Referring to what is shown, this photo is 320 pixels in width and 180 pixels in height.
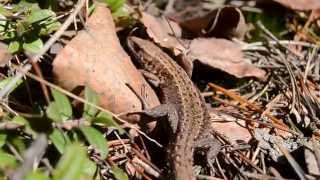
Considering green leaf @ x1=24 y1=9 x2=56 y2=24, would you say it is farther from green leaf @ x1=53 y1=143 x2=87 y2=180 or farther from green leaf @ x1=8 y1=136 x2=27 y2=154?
green leaf @ x1=53 y1=143 x2=87 y2=180

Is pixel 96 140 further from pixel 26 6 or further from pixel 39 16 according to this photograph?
pixel 26 6

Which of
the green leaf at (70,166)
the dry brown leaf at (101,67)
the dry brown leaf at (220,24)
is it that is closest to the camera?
the green leaf at (70,166)

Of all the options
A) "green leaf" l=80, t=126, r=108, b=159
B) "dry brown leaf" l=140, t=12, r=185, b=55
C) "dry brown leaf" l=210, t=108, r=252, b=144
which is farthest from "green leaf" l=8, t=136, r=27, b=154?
"dry brown leaf" l=140, t=12, r=185, b=55

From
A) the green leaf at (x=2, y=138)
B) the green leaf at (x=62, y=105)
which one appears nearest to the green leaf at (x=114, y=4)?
the green leaf at (x=62, y=105)

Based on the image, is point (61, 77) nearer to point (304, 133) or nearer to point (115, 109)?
point (115, 109)

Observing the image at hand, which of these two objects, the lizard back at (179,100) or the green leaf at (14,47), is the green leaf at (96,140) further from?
the green leaf at (14,47)

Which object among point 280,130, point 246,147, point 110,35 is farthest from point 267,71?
point 110,35
